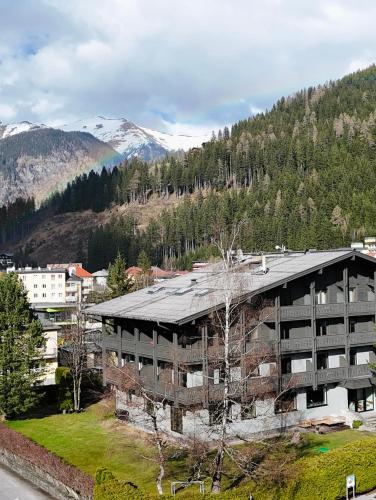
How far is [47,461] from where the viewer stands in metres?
37.4

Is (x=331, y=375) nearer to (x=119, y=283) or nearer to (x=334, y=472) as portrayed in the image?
(x=334, y=472)

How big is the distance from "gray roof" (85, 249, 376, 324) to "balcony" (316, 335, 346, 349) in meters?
5.67

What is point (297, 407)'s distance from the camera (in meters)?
46.6

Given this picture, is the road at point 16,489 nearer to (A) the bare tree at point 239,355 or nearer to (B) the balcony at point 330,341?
(A) the bare tree at point 239,355

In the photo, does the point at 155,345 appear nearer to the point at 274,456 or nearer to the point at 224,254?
the point at 274,456

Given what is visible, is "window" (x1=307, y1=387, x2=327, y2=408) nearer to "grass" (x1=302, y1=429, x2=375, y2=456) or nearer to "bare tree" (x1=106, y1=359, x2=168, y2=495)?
"grass" (x1=302, y1=429, x2=375, y2=456)

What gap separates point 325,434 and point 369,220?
421 ft

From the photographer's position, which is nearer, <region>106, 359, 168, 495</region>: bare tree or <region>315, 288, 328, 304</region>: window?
<region>106, 359, 168, 495</region>: bare tree

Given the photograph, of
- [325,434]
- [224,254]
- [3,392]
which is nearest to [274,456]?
[325,434]

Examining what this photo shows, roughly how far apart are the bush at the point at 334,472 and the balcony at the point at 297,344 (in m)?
11.8

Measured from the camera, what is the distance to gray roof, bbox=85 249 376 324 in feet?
138

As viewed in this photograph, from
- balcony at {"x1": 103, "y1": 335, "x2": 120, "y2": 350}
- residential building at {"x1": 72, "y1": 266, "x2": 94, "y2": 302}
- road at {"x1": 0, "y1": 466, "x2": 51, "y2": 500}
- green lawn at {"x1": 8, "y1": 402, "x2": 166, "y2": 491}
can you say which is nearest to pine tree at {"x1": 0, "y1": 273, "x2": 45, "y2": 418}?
green lawn at {"x1": 8, "y1": 402, "x2": 166, "y2": 491}

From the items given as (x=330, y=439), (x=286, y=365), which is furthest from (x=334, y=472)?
(x=286, y=365)

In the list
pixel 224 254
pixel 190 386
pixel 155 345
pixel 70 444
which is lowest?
pixel 70 444
